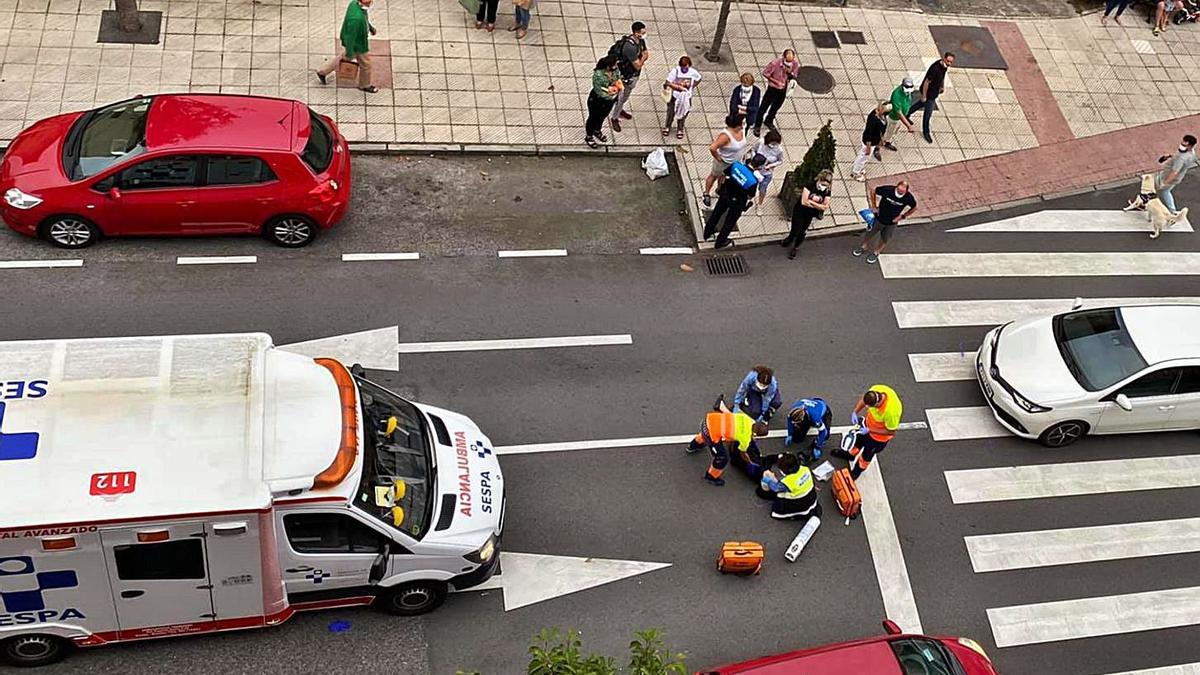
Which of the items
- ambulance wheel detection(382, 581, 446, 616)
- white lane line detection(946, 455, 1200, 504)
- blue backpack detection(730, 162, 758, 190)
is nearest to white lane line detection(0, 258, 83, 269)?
ambulance wheel detection(382, 581, 446, 616)

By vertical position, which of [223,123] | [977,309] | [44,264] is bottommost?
[977,309]

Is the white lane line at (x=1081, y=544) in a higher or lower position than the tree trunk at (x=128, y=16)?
lower

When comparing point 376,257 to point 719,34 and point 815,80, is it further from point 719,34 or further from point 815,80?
point 815,80

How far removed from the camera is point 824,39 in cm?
2098

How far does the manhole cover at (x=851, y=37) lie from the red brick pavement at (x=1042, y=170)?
3538mm

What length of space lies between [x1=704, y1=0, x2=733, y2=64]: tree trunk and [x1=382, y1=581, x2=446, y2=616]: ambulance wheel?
11.9 meters

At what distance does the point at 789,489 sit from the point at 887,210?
17.0ft

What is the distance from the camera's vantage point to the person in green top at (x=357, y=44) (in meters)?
17.2

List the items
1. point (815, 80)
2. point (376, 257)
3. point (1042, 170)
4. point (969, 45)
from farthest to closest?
point (969, 45) < point (815, 80) < point (1042, 170) < point (376, 257)

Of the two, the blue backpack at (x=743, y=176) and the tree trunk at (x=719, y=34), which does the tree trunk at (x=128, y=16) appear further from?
the blue backpack at (x=743, y=176)

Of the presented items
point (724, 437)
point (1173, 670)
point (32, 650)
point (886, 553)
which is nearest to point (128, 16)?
point (32, 650)

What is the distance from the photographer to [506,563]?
1263 cm

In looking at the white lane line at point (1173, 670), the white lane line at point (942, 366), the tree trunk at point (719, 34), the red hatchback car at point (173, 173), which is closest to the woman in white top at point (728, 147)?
the tree trunk at point (719, 34)

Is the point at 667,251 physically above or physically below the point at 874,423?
below
